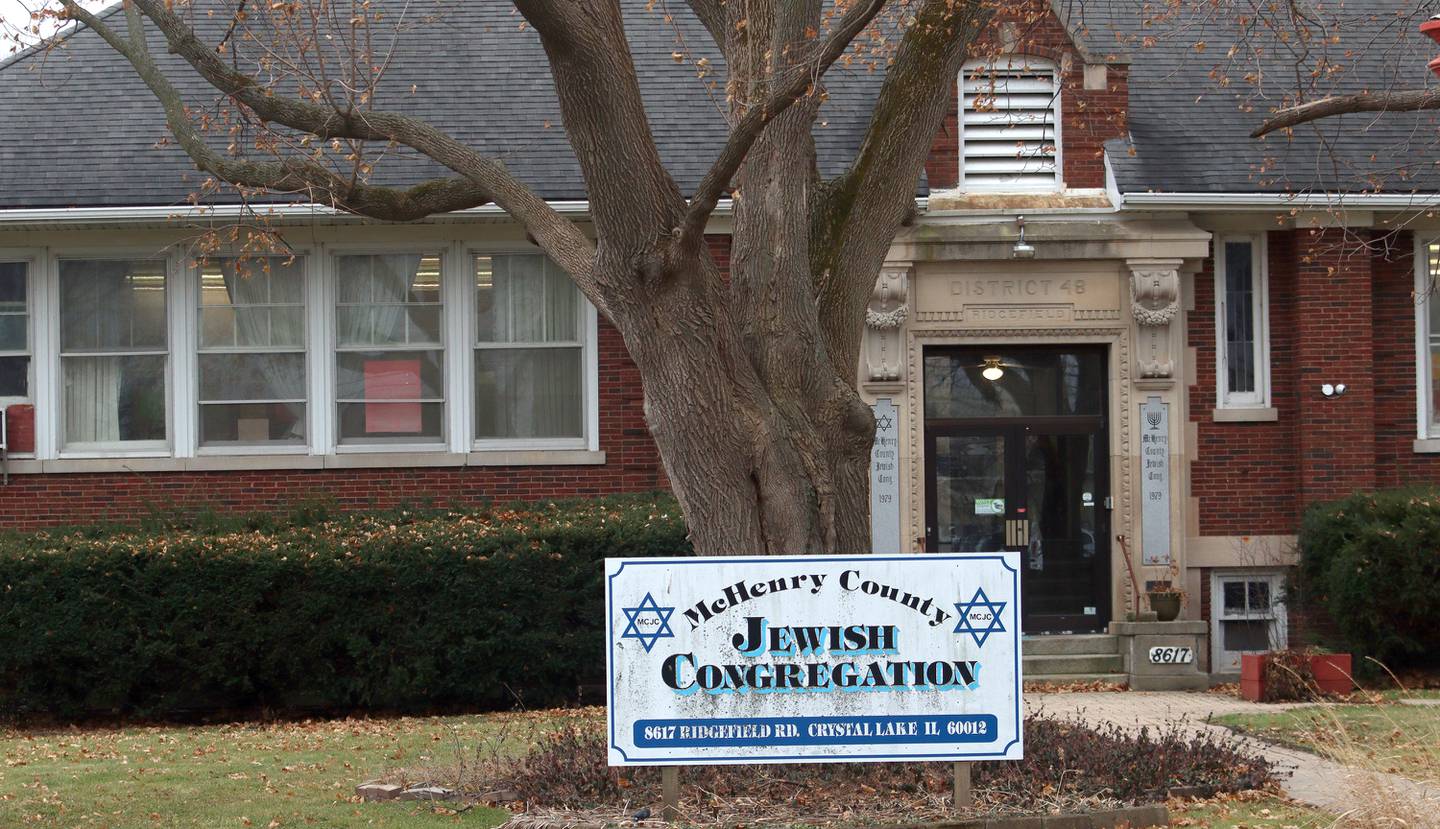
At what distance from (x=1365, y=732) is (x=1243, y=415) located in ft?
20.0

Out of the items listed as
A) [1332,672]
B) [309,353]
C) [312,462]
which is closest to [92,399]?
[309,353]

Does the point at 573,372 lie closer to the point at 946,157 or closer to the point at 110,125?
the point at 946,157

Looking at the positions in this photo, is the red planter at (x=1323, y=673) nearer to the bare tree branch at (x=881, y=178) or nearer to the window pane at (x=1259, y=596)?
the window pane at (x=1259, y=596)

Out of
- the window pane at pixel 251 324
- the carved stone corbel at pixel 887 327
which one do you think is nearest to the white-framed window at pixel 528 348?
the window pane at pixel 251 324

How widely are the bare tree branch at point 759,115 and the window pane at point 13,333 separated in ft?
32.4

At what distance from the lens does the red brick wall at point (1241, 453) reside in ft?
51.8

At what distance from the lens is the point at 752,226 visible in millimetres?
8984

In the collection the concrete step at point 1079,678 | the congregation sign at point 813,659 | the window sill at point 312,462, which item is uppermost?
the window sill at point 312,462

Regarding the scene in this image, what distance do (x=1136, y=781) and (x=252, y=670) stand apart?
8.24 metres

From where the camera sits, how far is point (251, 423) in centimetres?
1563

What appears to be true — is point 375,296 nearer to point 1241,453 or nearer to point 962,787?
point 1241,453

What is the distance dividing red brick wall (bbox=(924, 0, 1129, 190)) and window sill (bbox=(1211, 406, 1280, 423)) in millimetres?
2593

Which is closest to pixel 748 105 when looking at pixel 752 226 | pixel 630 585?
pixel 752 226

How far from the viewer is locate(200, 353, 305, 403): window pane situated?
15.6 metres
